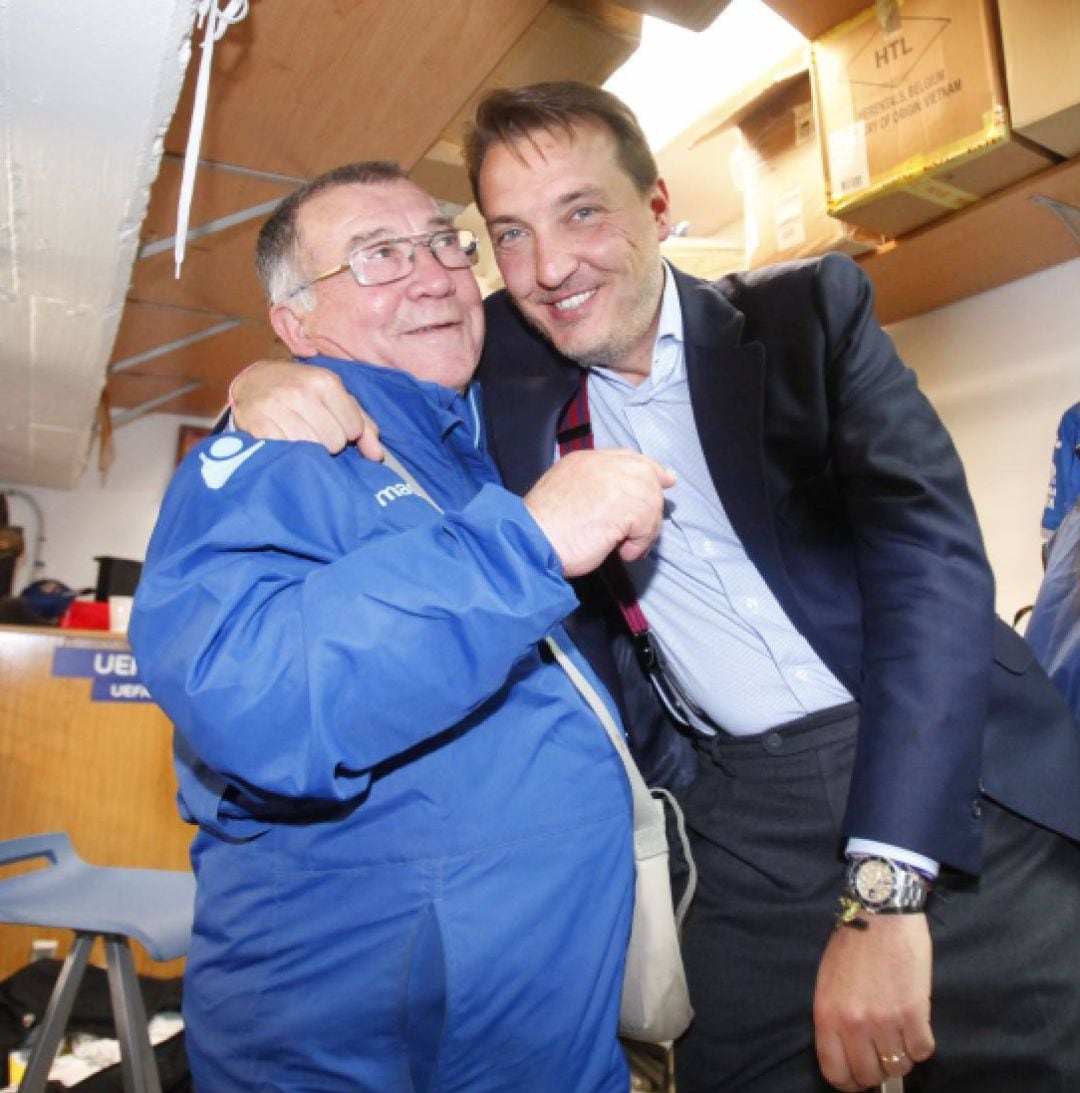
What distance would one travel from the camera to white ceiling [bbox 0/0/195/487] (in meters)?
1.29

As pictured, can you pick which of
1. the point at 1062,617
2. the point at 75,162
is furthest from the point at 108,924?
the point at 1062,617

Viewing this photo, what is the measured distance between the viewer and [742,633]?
1.13 m

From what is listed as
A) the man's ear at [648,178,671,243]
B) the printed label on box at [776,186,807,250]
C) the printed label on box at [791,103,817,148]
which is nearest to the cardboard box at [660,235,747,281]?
the printed label on box at [776,186,807,250]

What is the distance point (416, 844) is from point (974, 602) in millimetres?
619

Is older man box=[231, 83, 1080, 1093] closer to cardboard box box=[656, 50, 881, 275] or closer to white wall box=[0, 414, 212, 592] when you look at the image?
cardboard box box=[656, 50, 881, 275]

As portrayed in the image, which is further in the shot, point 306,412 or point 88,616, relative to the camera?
point 88,616

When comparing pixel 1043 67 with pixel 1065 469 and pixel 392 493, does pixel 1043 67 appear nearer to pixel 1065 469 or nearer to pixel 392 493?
pixel 1065 469

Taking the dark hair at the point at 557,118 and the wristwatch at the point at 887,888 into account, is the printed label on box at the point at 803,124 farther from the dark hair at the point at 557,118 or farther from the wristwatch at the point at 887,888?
the wristwatch at the point at 887,888

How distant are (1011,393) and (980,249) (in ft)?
1.39

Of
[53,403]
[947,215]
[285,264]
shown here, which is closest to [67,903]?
[285,264]

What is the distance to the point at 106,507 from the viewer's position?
4.44 meters

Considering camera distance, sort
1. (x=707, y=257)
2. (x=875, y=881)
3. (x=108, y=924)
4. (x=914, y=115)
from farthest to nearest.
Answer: (x=707, y=257) → (x=914, y=115) → (x=108, y=924) → (x=875, y=881)

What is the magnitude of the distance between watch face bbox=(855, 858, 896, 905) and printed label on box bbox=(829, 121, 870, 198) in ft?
5.05

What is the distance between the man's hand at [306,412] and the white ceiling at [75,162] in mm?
653
